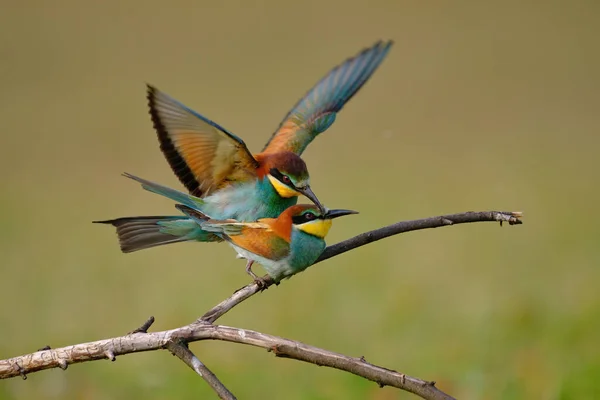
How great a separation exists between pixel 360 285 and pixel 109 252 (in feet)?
3.23

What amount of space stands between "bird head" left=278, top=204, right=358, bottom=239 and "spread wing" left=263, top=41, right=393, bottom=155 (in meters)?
0.47

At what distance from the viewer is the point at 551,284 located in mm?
2977

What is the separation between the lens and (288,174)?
1755 millimetres

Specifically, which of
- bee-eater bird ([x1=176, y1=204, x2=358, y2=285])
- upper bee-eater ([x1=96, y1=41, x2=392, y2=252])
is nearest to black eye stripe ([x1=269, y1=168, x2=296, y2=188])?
upper bee-eater ([x1=96, y1=41, x2=392, y2=252])

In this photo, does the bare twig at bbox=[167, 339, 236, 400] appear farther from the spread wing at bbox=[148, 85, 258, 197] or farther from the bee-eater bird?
the spread wing at bbox=[148, 85, 258, 197]

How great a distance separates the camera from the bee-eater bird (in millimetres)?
1560

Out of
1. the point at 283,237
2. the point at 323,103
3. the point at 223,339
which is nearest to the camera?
the point at 223,339

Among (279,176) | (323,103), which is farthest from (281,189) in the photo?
(323,103)

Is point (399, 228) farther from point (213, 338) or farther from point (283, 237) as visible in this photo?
point (213, 338)

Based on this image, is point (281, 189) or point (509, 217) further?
point (281, 189)

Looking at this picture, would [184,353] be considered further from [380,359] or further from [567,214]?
[567,214]

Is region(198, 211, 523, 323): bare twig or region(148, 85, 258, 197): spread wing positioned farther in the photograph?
region(148, 85, 258, 197): spread wing

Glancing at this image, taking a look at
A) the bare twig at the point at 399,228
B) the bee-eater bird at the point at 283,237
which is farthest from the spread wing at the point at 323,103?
the bare twig at the point at 399,228

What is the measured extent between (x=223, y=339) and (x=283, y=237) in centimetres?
36
